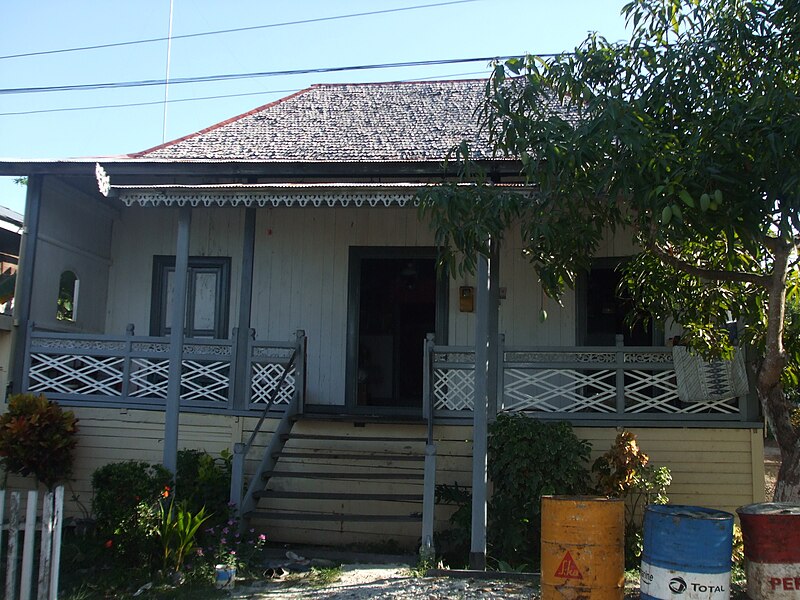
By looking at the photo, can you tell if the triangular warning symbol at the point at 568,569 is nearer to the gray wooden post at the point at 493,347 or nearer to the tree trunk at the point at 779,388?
the tree trunk at the point at 779,388

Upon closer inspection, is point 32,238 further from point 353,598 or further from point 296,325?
point 353,598

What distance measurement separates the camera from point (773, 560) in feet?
19.3

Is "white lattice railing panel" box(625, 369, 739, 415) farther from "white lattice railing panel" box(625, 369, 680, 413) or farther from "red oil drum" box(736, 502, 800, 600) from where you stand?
"red oil drum" box(736, 502, 800, 600)

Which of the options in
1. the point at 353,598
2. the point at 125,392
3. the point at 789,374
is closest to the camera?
the point at 353,598

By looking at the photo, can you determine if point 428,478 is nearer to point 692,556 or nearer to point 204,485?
point 204,485

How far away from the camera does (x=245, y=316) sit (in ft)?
32.3

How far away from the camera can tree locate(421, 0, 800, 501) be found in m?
5.74

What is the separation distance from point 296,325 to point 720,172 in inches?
252

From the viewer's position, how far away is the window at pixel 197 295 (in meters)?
11.0

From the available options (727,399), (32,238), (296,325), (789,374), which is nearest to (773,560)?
(789,374)

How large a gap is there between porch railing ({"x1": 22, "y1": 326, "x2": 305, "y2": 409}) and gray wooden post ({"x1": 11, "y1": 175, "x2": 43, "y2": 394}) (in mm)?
144

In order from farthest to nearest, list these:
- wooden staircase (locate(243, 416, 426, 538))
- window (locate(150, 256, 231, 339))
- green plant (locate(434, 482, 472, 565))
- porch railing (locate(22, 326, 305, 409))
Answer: window (locate(150, 256, 231, 339)), porch railing (locate(22, 326, 305, 409)), wooden staircase (locate(243, 416, 426, 538)), green plant (locate(434, 482, 472, 565))

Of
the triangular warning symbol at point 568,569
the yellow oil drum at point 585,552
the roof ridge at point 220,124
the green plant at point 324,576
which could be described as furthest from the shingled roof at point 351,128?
the triangular warning symbol at point 568,569

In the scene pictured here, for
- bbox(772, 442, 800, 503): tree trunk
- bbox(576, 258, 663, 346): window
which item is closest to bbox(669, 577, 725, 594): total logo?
bbox(772, 442, 800, 503): tree trunk
